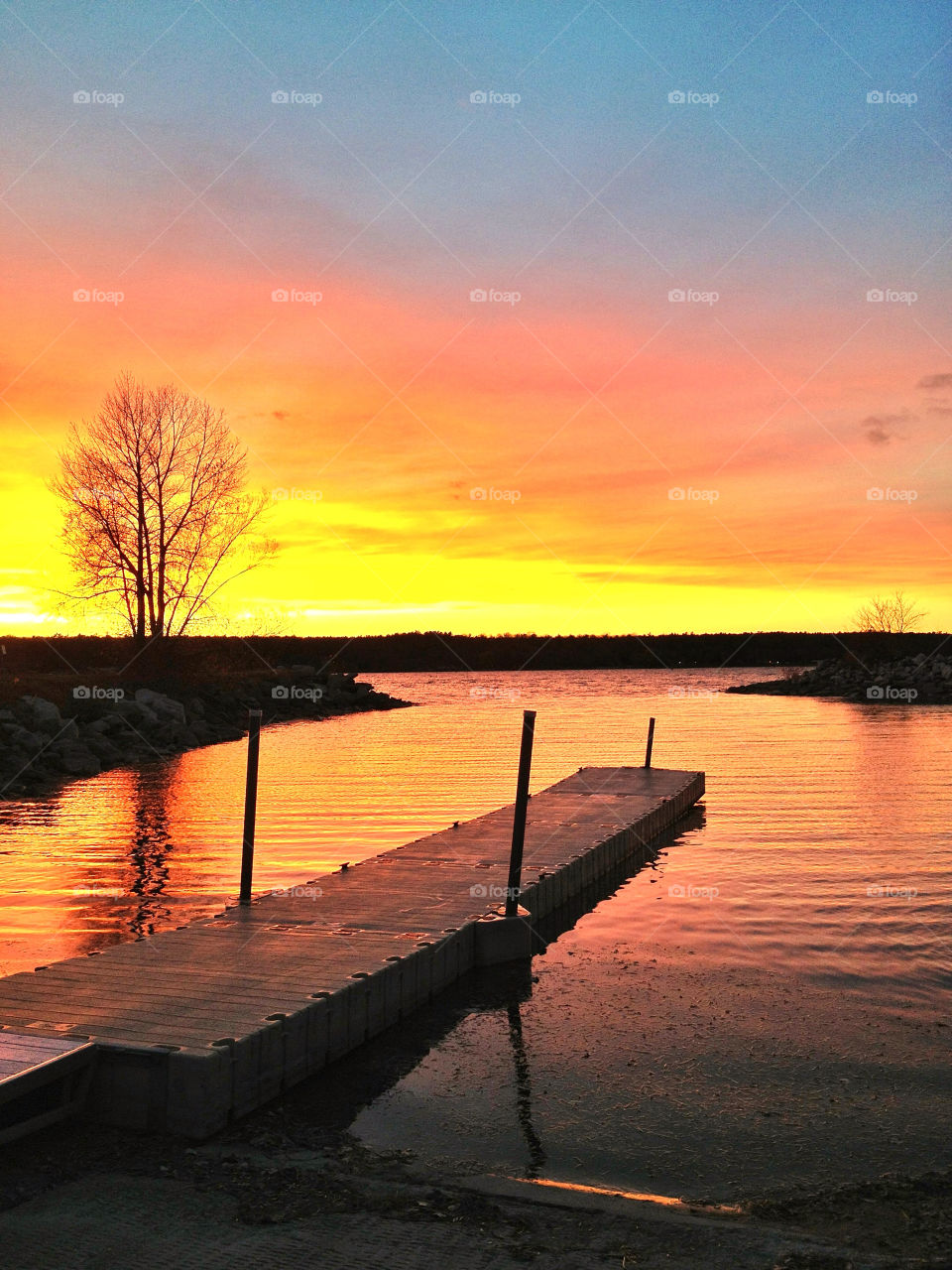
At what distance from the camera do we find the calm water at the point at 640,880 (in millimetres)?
11375

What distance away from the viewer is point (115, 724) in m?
31.4

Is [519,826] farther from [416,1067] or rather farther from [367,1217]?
[367,1217]

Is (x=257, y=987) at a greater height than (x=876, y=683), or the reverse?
(x=876, y=683)

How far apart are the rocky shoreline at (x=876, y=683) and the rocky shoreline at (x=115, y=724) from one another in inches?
1409

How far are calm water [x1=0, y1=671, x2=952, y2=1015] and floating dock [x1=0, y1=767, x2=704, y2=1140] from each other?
1.82 meters

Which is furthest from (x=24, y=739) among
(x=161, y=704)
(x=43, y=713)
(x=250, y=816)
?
(x=250, y=816)

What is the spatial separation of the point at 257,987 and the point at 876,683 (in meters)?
70.0

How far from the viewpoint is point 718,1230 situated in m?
5.18

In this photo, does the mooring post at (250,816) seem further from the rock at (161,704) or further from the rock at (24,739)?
the rock at (161,704)

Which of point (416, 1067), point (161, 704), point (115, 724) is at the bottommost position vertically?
point (416, 1067)

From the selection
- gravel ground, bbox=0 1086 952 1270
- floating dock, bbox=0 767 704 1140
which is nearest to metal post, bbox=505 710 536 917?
floating dock, bbox=0 767 704 1140

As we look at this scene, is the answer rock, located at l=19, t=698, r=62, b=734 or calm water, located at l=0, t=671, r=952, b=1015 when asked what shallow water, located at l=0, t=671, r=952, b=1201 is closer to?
calm water, located at l=0, t=671, r=952, b=1015

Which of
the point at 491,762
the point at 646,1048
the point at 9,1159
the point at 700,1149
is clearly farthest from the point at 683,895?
the point at 491,762

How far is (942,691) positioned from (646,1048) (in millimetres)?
61959
